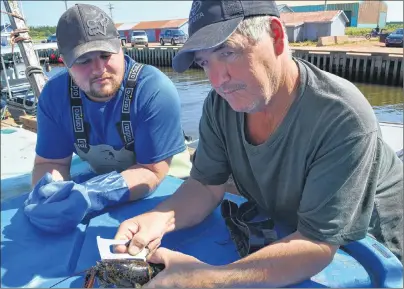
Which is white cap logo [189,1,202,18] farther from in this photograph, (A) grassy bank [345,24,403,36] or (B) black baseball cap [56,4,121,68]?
(A) grassy bank [345,24,403,36]

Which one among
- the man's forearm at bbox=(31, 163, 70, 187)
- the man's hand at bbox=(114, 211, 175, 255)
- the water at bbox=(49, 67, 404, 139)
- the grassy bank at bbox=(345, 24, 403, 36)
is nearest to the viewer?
the man's hand at bbox=(114, 211, 175, 255)

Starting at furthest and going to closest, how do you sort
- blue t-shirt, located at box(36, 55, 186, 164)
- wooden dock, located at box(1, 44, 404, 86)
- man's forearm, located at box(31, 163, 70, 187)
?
wooden dock, located at box(1, 44, 404, 86)
man's forearm, located at box(31, 163, 70, 187)
blue t-shirt, located at box(36, 55, 186, 164)

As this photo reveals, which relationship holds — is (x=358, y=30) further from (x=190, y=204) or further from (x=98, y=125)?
(x=190, y=204)

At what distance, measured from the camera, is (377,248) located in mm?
1635

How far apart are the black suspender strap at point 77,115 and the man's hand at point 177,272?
3.75 ft

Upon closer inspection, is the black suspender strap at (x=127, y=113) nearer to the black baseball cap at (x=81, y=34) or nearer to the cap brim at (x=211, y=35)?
the black baseball cap at (x=81, y=34)

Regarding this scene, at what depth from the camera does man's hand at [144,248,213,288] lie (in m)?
1.36

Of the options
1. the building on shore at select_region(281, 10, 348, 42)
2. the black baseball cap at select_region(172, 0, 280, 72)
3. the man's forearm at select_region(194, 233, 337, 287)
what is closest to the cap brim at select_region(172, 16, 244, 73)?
the black baseball cap at select_region(172, 0, 280, 72)

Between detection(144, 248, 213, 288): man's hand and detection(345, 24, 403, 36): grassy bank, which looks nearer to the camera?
detection(144, 248, 213, 288): man's hand

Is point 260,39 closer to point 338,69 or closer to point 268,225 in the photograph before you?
point 268,225

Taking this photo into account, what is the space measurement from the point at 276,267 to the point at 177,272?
0.37 m

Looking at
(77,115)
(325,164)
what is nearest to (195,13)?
(325,164)

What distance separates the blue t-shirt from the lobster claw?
2.85ft


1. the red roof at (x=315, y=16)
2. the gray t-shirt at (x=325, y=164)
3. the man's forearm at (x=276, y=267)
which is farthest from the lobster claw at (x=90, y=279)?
the red roof at (x=315, y=16)
